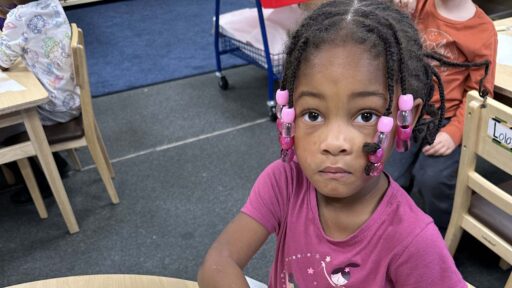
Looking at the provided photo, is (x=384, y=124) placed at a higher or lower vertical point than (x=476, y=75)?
higher

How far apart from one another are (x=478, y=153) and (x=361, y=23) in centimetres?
84

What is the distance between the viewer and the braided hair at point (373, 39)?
0.63m

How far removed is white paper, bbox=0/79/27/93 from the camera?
1.71 m

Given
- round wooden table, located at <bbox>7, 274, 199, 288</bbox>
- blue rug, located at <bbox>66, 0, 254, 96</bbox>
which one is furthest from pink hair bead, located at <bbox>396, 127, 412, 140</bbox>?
blue rug, located at <bbox>66, 0, 254, 96</bbox>

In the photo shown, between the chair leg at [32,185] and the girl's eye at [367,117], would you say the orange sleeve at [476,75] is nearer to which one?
the girl's eye at [367,117]

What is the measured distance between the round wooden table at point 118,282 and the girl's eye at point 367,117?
444 mm

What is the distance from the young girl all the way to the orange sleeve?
34.6 inches

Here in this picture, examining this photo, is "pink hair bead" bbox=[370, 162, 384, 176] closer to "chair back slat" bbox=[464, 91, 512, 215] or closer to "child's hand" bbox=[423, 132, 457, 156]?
"chair back slat" bbox=[464, 91, 512, 215]

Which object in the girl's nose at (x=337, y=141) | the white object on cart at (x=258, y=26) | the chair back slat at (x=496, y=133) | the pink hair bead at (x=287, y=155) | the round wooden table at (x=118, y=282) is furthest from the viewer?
the white object on cart at (x=258, y=26)

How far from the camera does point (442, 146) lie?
64.0 inches

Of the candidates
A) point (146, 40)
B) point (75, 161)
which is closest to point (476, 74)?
point (75, 161)

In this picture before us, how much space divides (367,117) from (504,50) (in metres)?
1.41

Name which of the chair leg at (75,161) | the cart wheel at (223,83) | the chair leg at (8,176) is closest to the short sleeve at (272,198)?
the chair leg at (75,161)

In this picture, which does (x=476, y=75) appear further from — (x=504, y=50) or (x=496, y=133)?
(x=496, y=133)
